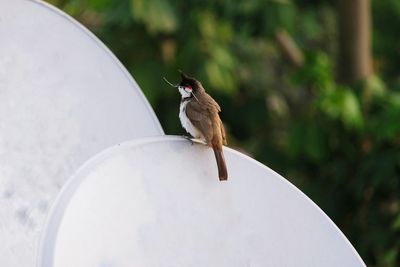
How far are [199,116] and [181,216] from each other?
381 millimetres

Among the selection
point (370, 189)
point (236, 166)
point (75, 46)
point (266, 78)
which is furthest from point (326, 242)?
point (266, 78)

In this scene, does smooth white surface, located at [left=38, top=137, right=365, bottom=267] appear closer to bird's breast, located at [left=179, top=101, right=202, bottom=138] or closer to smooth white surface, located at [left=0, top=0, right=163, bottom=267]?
bird's breast, located at [left=179, top=101, right=202, bottom=138]

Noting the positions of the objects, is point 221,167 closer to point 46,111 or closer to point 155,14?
point 46,111

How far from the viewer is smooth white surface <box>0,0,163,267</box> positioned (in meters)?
2.62

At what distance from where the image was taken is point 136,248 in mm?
2033

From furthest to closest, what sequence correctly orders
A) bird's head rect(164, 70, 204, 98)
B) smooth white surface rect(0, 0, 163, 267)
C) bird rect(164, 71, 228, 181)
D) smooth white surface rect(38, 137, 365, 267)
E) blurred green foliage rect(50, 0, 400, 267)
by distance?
blurred green foliage rect(50, 0, 400, 267) < smooth white surface rect(0, 0, 163, 267) < bird's head rect(164, 70, 204, 98) < bird rect(164, 71, 228, 181) < smooth white surface rect(38, 137, 365, 267)

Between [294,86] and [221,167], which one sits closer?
[221,167]

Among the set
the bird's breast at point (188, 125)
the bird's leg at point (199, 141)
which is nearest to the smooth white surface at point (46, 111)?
the bird's breast at point (188, 125)

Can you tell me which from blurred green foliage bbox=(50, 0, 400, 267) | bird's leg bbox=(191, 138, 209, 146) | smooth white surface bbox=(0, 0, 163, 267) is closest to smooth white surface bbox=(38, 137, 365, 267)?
bird's leg bbox=(191, 138, 209, 146)

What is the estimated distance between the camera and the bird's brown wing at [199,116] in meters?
2.40

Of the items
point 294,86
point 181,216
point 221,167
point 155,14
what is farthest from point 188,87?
point 294,86

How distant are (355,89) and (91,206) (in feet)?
11.2

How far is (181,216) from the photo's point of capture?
2.16 m

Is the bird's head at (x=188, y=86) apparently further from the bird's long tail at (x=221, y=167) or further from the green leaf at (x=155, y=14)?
the green leaf at (x=155, y=14)
